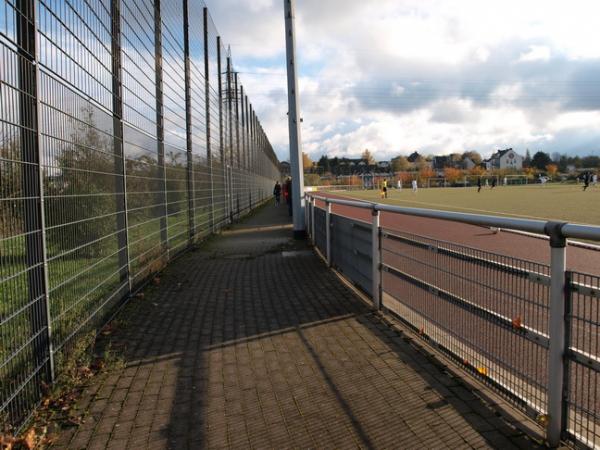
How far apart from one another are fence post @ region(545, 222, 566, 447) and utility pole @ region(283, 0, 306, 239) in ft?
36.9

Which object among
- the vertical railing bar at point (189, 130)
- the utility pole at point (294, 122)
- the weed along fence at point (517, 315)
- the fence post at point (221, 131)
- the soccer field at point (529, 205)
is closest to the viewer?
the weed along fence at point (517, 315)

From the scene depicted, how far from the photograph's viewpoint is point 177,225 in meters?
10.9

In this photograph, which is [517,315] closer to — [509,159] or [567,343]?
[567,343]

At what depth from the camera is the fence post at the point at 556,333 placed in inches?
113

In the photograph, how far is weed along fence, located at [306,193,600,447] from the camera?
2.84 metres

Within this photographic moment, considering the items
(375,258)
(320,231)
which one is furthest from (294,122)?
(375,258)

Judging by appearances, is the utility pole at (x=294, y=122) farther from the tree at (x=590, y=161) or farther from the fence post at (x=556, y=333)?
the tree at (x=590, y=161)

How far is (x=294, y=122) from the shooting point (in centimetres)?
1412

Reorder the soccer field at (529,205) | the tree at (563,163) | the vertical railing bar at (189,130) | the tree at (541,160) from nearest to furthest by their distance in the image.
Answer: the vertical railing bar at (189,130), the soccer field at (529,205), the tree at (563,163), the tree at (541,160)

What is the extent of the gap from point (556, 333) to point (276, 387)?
1922mm

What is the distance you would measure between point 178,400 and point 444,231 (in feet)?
37.7

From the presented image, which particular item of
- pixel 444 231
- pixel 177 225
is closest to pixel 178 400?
pixel 177 225

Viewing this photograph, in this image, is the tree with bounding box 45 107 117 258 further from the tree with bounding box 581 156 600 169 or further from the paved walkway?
the tree with bounding box 581 156 600 169

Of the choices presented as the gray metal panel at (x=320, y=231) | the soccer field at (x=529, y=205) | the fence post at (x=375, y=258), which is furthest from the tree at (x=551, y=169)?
the fence post at (x=375, y=258)
